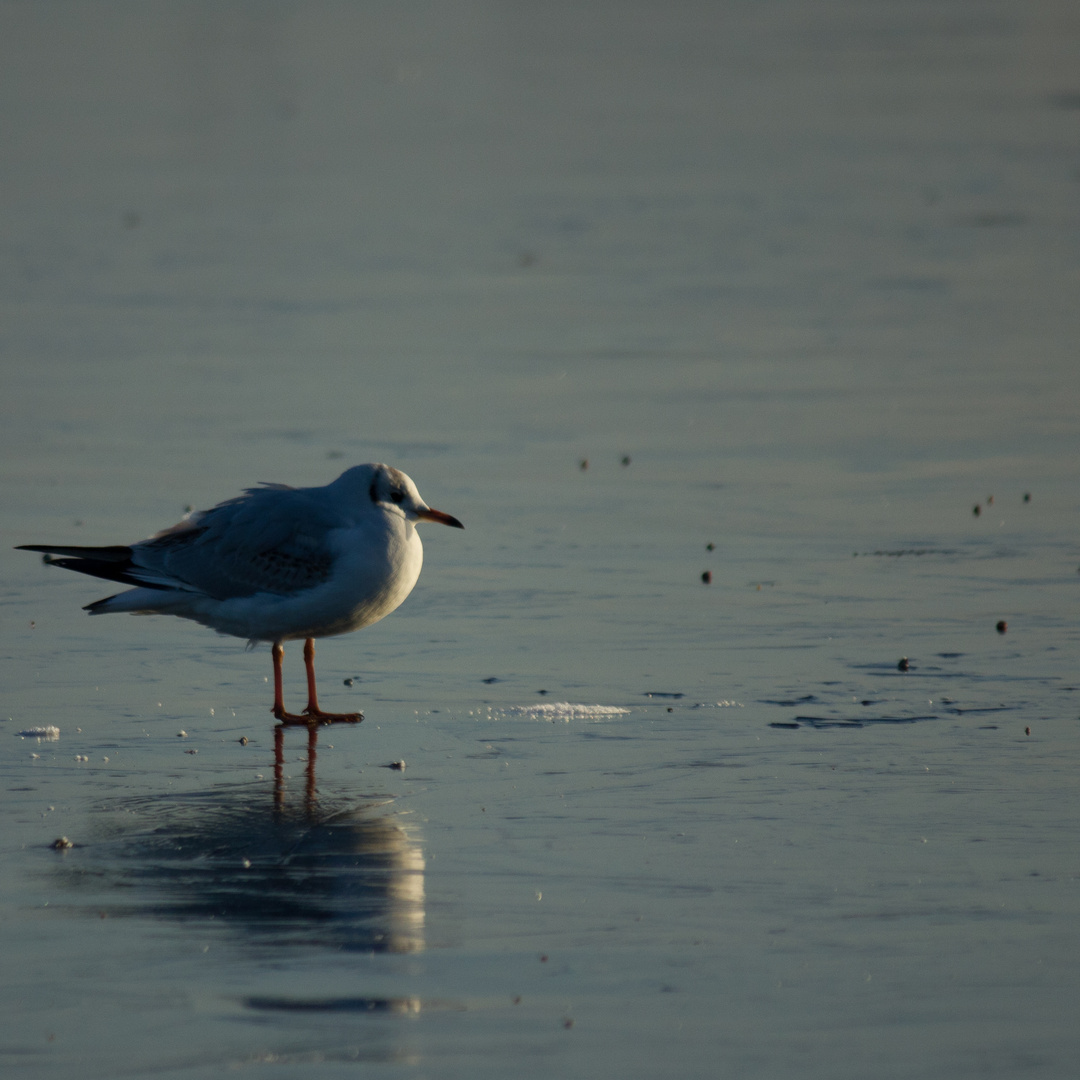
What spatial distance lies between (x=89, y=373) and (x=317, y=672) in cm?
619

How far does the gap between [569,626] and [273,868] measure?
3.03m

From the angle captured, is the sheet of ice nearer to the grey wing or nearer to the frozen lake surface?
the frozen lake surface

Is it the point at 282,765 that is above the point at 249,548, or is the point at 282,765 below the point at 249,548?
below

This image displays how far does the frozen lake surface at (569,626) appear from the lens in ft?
14.9

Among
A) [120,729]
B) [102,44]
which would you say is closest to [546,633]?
[120,729]

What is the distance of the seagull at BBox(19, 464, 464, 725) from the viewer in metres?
7.30

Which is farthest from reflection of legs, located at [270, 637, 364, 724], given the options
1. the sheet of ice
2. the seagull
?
the sheet of ice

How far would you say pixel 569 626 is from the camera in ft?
27.1

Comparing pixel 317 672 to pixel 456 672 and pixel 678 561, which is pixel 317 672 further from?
pixel 678 561

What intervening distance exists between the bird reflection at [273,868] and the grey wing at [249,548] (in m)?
1.37

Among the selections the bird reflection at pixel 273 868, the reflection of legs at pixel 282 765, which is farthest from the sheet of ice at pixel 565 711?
the bird reflection at pixel 273 868

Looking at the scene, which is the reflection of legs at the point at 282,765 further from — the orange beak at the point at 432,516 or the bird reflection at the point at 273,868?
the orange beak at the point at 432,516

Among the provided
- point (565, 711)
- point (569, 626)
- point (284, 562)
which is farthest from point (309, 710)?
point (569, 626)

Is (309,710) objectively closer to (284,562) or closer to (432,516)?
(284,562)
